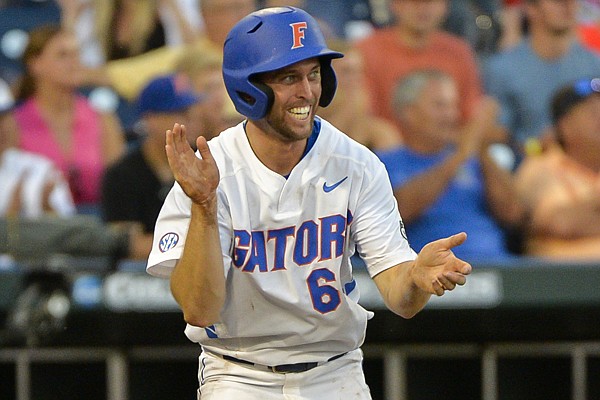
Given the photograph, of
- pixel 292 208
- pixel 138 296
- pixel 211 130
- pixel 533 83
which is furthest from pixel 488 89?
pixel 292 208

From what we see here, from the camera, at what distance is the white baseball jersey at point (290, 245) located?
3.49m

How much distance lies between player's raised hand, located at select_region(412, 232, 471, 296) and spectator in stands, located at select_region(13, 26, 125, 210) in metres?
3.69

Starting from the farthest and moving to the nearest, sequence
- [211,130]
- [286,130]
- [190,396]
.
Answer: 1. [190,396]
2. [211,130]
3. [286,130]

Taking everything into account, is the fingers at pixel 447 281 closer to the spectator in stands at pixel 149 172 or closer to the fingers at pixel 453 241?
the fingers at pixel 453 241

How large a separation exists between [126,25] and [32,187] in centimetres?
114

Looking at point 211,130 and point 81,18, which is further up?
point 81,18

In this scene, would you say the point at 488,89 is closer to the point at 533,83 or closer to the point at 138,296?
the point at 533,83

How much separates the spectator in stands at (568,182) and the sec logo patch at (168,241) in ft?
11.6

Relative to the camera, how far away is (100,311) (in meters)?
6.45

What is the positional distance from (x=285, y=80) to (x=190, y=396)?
4.63 meters

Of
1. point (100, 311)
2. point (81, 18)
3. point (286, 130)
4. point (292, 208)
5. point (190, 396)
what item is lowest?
point (190, 396)

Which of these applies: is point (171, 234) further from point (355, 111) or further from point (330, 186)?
point (355, 111)

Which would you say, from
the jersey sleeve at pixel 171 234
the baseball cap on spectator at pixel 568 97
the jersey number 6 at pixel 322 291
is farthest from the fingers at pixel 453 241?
the baseball cap on spectator at pixel 568 97

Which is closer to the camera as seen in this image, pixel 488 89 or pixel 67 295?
pixel 67 295
